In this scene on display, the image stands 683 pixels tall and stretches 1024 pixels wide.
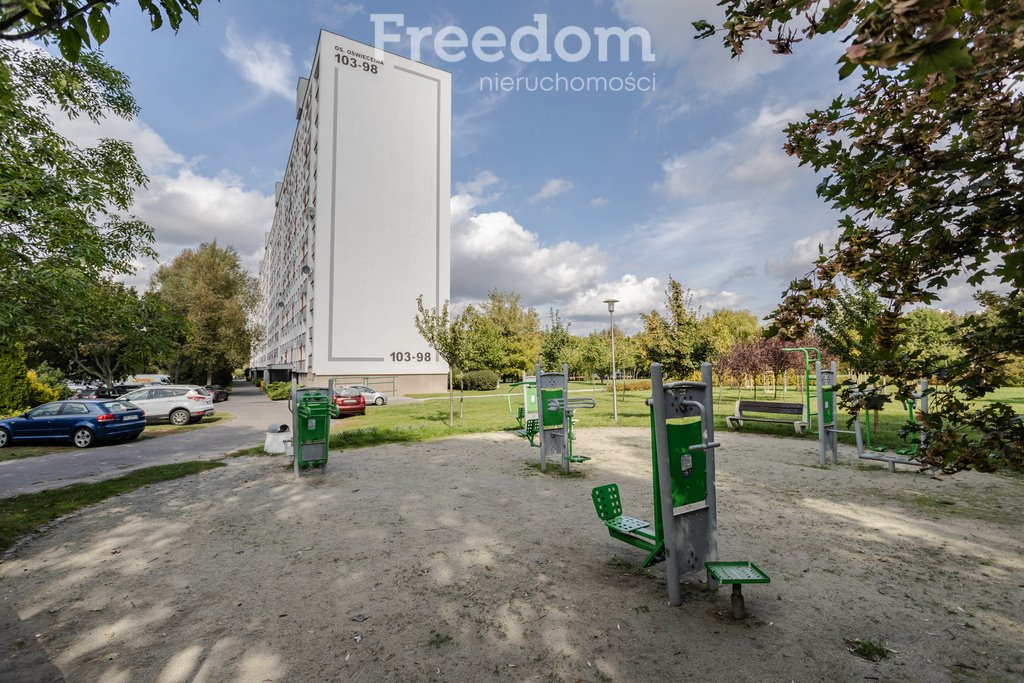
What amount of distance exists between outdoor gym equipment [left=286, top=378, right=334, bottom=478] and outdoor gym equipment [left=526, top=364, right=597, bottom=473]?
3854mm

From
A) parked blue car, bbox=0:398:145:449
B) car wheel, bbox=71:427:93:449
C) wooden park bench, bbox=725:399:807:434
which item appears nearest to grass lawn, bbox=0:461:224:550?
parked blue car, bbox=0:398:145:449

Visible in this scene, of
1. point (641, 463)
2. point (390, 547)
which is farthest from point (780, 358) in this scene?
point (390, 547)

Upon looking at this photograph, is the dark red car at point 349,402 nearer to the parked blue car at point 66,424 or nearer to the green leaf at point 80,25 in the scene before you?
the parked blue car at point 66,424

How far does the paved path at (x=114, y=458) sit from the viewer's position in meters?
8.55

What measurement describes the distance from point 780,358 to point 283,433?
22.5 meters

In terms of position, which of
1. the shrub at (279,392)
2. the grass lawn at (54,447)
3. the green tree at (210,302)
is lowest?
the grass lawn at (54,447)

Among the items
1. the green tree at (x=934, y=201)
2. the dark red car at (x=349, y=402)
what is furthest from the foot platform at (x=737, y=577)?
the dark red car at (x=349, y=402)

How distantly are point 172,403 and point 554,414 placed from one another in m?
17.4

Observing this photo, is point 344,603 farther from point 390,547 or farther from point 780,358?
point 780,358

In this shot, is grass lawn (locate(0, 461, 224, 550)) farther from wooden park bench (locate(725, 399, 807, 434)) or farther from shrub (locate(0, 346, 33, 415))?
shrub (locate(0, 346, 33, 415))

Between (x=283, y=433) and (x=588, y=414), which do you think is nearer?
(x=283, y=433)

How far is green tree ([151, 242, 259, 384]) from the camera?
37.0 meters

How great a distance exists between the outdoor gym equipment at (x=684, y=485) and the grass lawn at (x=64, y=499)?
6.95m

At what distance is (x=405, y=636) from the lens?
3.28m
